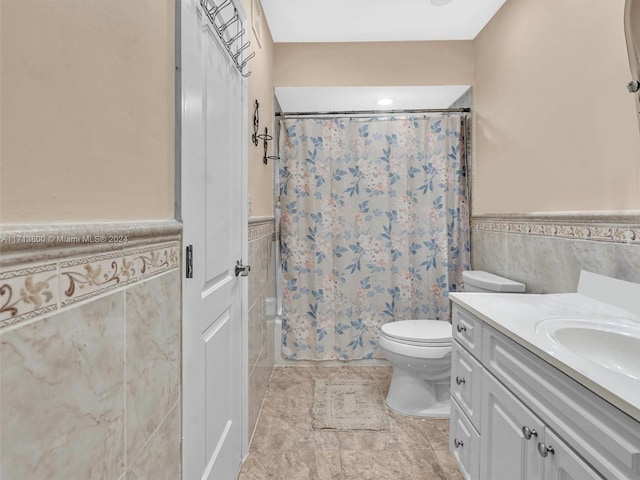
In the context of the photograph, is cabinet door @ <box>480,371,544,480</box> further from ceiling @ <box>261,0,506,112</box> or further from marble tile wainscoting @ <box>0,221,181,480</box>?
ceiling @ <box>261,0,506,112</box>

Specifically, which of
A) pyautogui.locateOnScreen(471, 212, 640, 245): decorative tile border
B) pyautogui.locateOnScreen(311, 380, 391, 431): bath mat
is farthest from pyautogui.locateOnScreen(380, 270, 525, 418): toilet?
pyautogui.locateOnScreen(471, 212, 640, 245): decorative tile border

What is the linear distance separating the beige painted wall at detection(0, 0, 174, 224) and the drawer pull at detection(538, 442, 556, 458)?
1.09 m

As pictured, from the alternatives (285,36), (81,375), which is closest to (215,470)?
(81,375)

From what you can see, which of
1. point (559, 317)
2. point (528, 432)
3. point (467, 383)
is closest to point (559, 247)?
point (559, 317)

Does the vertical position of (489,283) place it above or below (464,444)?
above

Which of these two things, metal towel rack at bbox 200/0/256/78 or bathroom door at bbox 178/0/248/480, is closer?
bathroom door at bbox 178/0/248/480

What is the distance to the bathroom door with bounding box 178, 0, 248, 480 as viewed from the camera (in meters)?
0.98

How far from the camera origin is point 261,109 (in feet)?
6.89

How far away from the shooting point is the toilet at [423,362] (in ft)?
6.41

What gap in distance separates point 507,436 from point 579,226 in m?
0.95

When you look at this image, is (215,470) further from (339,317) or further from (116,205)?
(339,317)

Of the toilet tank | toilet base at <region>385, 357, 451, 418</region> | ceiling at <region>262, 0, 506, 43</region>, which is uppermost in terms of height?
ceiling at <region>262, 0, 506, 43</region>

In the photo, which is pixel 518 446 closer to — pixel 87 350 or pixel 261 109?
pixel 87 350

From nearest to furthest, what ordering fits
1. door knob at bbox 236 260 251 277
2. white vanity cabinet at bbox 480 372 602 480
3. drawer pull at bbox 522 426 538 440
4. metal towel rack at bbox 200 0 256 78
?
white vanity cabinet at bbox 480 372 602 480 < drawer pull at bbox 522 426 538 440 < metal towel rack at bbox 200 0 256 78 < door knob at bbox 236 260 251 277
